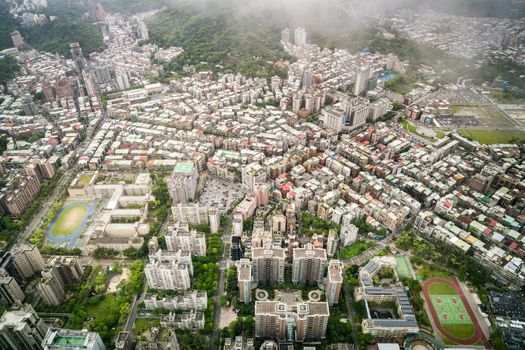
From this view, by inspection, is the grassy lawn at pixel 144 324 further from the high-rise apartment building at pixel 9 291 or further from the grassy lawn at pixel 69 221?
the grassy lawn at pixel 69 221

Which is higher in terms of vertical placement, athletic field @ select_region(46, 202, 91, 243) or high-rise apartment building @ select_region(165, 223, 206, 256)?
high-rise apartment building @ select_region(165, 223, 206, 256)

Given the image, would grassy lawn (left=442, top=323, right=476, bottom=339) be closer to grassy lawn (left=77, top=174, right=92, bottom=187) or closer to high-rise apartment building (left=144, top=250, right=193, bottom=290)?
high-rise apartment building (left=144, top=250, right=193, bottom=290)

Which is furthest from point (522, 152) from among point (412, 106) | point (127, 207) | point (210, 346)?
point (127, 207)

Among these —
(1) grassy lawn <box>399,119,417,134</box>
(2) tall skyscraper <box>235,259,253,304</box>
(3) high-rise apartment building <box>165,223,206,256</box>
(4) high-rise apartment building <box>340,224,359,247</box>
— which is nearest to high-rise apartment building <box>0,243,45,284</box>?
(3) high-rise apartment building <box>165,223,206,256</box>

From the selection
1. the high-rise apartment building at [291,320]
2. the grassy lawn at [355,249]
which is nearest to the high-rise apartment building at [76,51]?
the grassy lawn at [355,249]

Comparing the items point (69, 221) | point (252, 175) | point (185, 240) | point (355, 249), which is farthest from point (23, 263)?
point (355, 249)

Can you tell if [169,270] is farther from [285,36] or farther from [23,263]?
[285,36]
